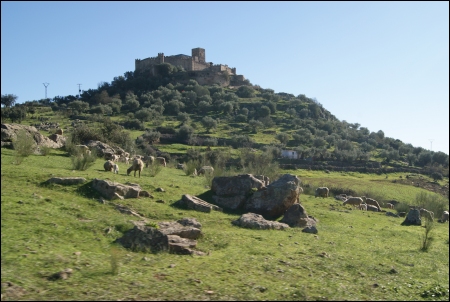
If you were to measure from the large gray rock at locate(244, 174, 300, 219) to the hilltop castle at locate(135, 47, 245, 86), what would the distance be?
115433mm

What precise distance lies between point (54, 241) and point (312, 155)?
69274 millimetres

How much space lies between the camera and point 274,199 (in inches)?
706

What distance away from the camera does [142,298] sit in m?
6.90

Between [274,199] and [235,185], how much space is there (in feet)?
6.96

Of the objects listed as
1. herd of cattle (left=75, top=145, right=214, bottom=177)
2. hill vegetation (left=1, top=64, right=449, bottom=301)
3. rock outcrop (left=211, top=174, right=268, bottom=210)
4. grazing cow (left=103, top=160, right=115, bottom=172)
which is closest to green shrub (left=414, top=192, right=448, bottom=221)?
hill vegetation (left=1, top=64, right=449, bottom=301)

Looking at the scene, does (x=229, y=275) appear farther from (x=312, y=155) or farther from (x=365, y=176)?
(x=312, y=155)

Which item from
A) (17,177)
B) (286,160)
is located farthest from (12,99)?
(17,177)

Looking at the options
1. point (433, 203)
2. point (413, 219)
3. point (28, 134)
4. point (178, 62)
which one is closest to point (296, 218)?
point (413, 219)

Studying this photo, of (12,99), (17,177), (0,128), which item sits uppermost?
(12,99)

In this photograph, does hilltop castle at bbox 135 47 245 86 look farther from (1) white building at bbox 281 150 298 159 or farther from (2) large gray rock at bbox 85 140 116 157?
(2) large gray rock at bbox 85 140 116 157

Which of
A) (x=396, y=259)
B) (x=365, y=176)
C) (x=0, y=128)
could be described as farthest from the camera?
(x=365, y=176)

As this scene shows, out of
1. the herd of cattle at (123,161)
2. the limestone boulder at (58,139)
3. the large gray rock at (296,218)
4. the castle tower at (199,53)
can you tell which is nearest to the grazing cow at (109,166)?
the herd of cattle at (123,161)

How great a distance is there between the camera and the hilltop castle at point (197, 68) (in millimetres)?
132625

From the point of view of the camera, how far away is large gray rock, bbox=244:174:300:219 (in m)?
17.8
